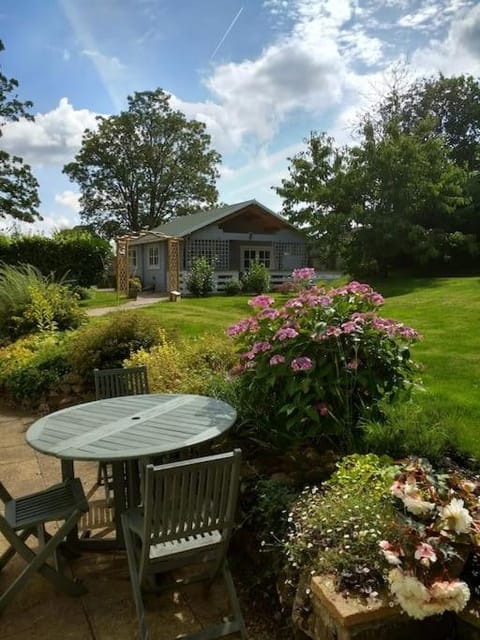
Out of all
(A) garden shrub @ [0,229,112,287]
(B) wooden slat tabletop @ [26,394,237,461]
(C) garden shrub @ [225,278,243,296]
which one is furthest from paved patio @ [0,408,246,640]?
(C) garden shrub @ [225,278,243,296]

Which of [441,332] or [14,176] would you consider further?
[14,176]

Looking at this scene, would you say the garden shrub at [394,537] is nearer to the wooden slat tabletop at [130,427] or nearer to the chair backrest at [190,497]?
the chair backrest at [190,497]

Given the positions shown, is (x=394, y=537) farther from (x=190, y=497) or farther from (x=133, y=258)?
(x=133, y=258)

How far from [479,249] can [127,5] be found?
1604 centimetres

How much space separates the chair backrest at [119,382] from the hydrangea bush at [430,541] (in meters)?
2.30

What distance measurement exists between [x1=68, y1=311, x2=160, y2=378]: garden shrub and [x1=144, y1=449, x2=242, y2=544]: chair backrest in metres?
3.85

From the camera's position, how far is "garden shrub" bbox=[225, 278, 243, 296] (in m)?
18.4

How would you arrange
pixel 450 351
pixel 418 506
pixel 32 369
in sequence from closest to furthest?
pixel 418 506
pixel 450 351
pixel 32 369

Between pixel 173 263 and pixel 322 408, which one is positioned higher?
pixel 173 263

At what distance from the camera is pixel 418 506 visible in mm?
1772

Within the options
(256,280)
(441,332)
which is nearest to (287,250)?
(256,280)

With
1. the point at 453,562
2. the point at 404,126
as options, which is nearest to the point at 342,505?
the point at 453,562

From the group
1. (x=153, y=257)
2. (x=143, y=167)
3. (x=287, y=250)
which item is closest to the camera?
(x=153, y=257)

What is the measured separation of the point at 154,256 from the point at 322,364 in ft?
62.9
